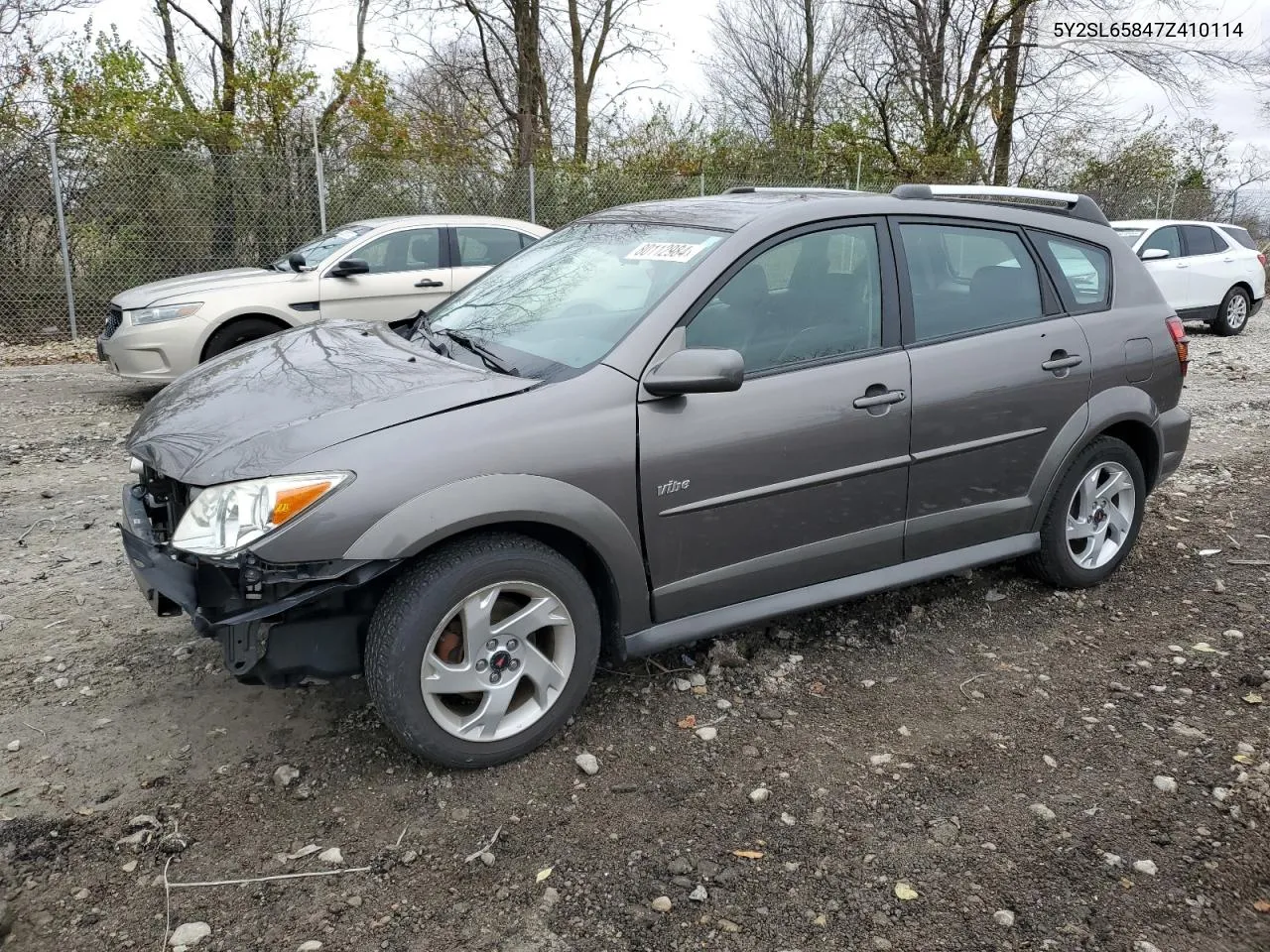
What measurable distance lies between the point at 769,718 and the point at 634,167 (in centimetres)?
1377

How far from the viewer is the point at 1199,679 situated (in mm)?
3699

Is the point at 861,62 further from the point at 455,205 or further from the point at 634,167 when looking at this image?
the point at 455,205

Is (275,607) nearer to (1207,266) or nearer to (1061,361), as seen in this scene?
(1061,361)

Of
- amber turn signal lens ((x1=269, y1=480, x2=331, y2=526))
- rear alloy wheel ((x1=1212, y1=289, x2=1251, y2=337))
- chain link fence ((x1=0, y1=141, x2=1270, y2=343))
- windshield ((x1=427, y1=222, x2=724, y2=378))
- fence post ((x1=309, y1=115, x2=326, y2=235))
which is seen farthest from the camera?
rear alloy wheel ((x1=1212, y1=289, x2=1251, y2=337))

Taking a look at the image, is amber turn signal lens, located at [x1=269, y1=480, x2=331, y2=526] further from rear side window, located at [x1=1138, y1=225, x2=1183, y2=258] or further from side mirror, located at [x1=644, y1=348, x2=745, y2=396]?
rear side window, located at [x1=1138, y1=225, x2=1183, y2=258]

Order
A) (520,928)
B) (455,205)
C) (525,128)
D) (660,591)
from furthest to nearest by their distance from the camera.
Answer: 1. (525,128)
2. (455,205)
3. (660,591)
4. (520,928)

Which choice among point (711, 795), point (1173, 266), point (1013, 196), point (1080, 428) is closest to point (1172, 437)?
point (1080, 428)

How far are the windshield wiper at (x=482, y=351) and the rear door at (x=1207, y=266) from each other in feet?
41.2

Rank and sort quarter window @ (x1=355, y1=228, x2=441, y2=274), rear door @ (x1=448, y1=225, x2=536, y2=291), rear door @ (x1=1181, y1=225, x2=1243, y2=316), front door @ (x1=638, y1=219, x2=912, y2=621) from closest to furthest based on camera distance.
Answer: front door @ (x1=638, y1=219, x2=912, y2=621), quarter window @ (x1=355, y1=228, x2=441, y2=274), rear door @ (x1=448, y1=225, x2=536, y2=291), rear door @ (x1=1181, y1=225, x2=1243, y2=316)

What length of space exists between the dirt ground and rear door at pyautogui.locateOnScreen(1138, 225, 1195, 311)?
9.91 meters

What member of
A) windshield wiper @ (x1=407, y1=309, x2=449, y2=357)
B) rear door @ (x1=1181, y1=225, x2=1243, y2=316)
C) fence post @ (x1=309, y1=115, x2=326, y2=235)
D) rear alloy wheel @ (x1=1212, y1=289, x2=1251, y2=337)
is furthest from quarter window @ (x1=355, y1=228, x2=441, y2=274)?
rear alloy wheel @ (x1=1212, y1=289, x2=1251, y2=337)

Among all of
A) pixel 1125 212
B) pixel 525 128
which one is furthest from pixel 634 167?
pixel 1125 212

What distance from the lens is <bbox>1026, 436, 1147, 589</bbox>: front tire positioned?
4.22m

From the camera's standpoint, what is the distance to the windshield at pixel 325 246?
8711 millimetres
